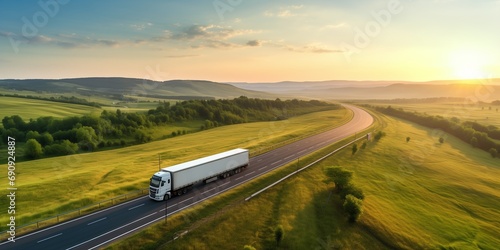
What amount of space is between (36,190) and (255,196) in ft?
134

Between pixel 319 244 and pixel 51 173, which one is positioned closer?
pixel 319 244

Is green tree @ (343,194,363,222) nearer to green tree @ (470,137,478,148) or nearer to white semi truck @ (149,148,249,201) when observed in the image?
white semi truck @ (149,148,249,201)

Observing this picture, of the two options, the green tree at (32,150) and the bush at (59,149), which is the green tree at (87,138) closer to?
the bush at (59,149)

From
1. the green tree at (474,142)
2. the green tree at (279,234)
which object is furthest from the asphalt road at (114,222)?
the green tree at (474,142)

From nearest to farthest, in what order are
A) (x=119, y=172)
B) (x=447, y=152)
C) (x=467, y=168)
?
1. (x=119, y=172)
2. (x=467, y=168)
3. (x=447, y=152)

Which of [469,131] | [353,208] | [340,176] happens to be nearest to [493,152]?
[469,131]

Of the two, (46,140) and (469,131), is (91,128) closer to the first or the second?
(46,140)

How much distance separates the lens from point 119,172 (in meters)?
63.6

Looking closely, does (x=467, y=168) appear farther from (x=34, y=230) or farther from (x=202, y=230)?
(x=34, y=230)

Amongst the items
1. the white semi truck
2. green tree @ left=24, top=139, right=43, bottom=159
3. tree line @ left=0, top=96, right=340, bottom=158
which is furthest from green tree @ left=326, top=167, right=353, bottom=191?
green tree @ left=24, top=139, right=43, bottom=159

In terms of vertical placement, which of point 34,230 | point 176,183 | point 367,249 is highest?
point 176,183

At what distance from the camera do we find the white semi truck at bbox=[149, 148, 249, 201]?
45.8 m

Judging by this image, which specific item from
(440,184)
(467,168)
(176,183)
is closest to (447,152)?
(467,168)

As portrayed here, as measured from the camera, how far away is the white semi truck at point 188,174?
45.8 m
